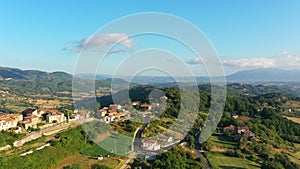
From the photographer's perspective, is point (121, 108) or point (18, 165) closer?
point (18, 165)

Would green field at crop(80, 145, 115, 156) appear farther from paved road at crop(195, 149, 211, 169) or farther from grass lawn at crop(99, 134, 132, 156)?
paved road at crop(195, 149, 211, 169)

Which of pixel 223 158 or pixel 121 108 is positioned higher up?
pixel 121 108

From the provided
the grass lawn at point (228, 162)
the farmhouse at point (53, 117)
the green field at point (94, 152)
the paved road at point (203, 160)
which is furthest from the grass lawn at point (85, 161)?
the grass lawn at point (228, 162)

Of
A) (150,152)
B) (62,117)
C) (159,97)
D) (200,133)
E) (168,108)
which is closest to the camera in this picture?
(150,152)

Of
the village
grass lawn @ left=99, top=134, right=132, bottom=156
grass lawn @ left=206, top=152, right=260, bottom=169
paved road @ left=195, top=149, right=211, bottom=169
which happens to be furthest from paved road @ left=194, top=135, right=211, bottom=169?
grass lawn @ left=99, top=134, right=132, bottom=156

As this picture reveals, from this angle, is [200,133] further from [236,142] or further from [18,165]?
[18,165]

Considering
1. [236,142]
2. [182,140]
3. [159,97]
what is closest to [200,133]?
[182,140]

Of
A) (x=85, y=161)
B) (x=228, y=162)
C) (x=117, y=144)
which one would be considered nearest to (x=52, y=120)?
(x=85, y=161)
